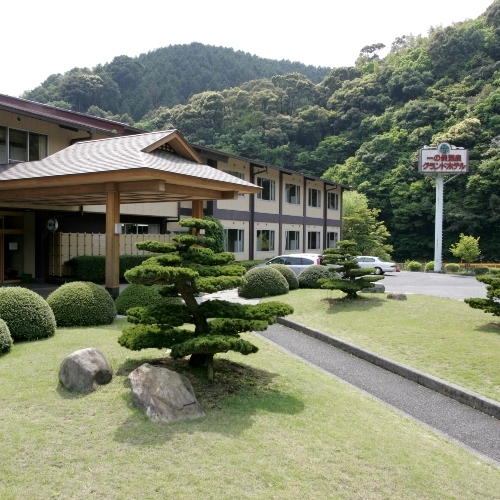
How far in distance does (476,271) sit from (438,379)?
31838 millimetres

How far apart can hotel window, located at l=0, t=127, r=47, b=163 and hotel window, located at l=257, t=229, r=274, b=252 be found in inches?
613

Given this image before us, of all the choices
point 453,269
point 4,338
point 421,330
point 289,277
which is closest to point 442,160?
point 453,269

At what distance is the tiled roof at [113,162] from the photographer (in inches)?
504

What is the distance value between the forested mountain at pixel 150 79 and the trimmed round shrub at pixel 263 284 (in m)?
57.4

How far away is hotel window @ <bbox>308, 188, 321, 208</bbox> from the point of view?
1458 inches

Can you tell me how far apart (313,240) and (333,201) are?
4568 mm

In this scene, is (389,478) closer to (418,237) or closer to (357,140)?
(418,237)

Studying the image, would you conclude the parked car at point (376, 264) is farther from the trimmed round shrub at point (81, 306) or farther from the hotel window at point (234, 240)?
the trimmed round shrub at point (81, 306)

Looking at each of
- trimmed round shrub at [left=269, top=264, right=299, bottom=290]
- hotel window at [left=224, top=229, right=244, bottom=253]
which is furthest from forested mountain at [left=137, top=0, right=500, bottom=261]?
trimmed round shrub at [left=269, top=264, right=299, bottom=290]

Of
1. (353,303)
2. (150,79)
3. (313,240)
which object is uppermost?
(150,79)

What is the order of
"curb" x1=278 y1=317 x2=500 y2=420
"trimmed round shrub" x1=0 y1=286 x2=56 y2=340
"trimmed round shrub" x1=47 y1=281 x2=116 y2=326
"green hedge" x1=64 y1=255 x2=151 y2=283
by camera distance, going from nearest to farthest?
"curb" x1=278 y1=317 x2=500 y2=420, "trimmed round shrub" x1=0 y1=286 x2=56 y2=340, "trimmed round shrub" x1=47 y1=281 x2=116 y2=326, "green hedge" x1=64 y1=255 x2=151 y2=283

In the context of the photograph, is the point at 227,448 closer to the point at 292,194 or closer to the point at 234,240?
the point at 234,240

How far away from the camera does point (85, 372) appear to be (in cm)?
672

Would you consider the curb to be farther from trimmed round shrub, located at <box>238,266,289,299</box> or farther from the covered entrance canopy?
trimmed round shrub, located at <box>238,266,289,299</box>
